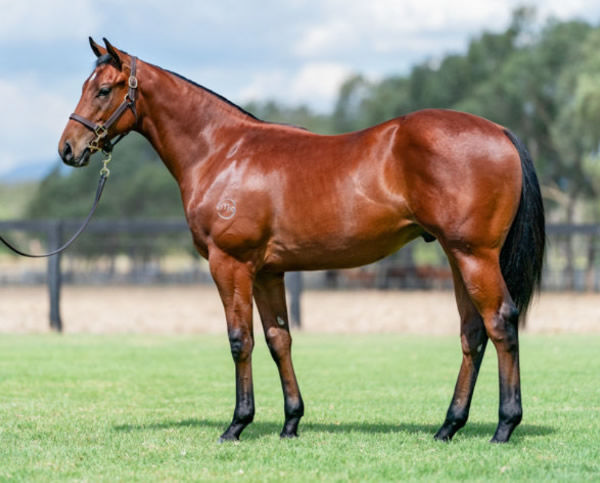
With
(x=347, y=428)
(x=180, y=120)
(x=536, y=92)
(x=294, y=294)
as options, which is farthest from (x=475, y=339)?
(x=536, y=92)

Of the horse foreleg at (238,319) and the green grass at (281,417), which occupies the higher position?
the horse foreleg at (238,319)

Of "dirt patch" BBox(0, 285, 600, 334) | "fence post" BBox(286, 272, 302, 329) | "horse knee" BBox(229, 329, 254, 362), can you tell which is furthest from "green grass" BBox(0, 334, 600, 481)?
"dirt patch" BBox(0, 285, 600, 334)

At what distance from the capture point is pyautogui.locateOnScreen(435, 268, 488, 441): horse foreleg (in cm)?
623

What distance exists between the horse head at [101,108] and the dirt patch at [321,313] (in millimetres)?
11029

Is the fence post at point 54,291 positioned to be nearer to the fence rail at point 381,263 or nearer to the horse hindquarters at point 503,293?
the fence rail at point 381,263

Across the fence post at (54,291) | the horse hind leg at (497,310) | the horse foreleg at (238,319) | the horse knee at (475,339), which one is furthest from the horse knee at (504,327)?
the fence post at (54,291)

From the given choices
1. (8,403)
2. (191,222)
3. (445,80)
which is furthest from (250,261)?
(445,80)

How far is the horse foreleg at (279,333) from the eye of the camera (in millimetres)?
6539

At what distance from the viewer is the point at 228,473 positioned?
5238 millimetres

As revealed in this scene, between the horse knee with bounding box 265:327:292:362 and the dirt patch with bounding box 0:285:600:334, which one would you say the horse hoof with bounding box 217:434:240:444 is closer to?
the horse knee with bounding box 265:327:292:362

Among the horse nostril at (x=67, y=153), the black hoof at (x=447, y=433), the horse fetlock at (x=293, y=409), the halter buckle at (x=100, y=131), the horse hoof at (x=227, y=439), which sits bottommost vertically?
the horse hoof at (x=227, y=439)

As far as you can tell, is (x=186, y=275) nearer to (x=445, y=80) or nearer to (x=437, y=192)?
(x=445, y=80)

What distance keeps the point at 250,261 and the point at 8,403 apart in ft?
11.3

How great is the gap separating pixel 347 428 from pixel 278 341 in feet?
3.09
